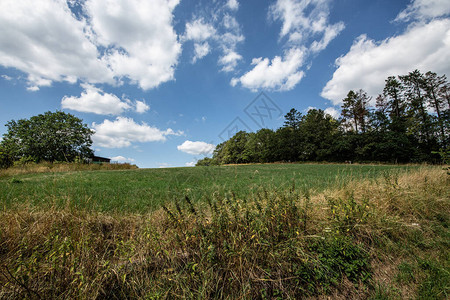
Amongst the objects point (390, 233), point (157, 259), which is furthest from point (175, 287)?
point (390, 233)

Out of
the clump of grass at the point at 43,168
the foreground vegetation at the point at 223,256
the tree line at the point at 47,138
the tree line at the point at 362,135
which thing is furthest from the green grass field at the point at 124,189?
the tree line at the point at 47,138

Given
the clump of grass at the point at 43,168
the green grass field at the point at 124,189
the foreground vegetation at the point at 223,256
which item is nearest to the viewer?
the foreground vegetation at the point at 223,256

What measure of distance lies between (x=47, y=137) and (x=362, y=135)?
68.0 meters

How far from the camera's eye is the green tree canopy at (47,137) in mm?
33094

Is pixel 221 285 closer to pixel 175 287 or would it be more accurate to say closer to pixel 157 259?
pixel 175 287

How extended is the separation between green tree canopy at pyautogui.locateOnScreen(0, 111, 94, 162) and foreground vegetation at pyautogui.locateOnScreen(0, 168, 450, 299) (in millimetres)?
41354

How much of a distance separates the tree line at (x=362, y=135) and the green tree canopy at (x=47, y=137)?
106 feet

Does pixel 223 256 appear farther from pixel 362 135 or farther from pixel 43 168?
pixel 362 135

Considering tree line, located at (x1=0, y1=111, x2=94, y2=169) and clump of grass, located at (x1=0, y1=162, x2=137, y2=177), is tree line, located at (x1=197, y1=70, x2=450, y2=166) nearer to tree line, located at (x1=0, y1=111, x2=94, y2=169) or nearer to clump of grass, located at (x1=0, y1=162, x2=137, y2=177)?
clump of grass, located at (x1=0, y1=162, x2=137, y2=177)

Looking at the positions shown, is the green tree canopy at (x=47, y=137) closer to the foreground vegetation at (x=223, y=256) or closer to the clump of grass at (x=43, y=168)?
the clump of grass at (x=43, y=168)

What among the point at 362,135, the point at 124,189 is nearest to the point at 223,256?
the point at 124,189

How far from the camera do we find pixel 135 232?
2887mm

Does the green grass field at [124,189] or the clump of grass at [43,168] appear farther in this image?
the clump of grass at [43,168]

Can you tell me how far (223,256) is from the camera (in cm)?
231
